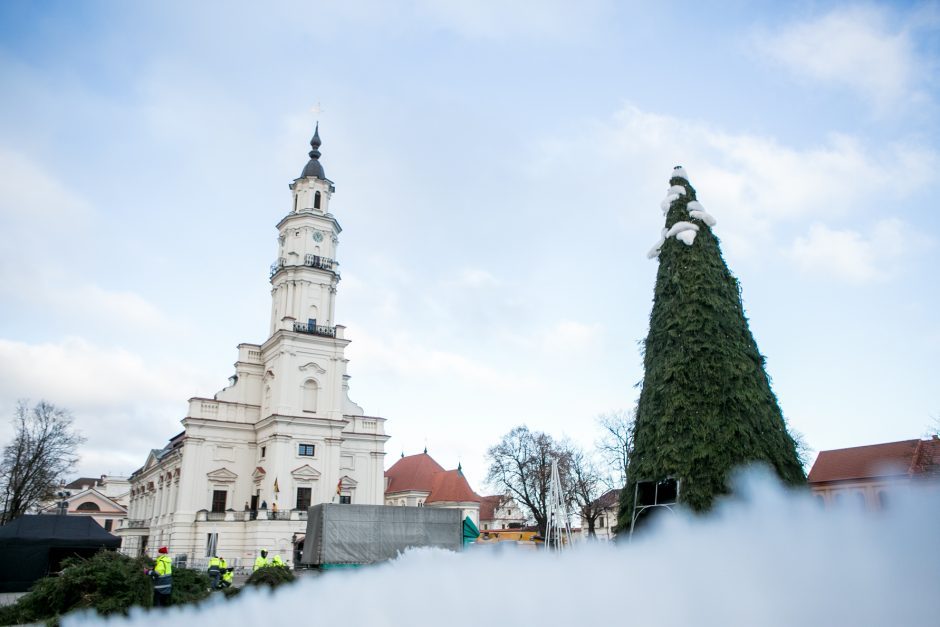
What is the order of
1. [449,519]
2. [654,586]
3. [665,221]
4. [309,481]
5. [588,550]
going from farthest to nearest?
[309,481]
[449,519]
[665,221]
[588,550]
[654,586]

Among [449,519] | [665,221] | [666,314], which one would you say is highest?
[665,221]

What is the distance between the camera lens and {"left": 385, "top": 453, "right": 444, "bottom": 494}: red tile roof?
78688mm

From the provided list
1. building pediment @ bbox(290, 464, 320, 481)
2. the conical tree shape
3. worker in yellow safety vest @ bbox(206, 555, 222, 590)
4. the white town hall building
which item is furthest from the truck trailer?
building pediment @ bbox(290, 464, 320, 481)

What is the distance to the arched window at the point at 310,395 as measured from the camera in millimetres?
50406

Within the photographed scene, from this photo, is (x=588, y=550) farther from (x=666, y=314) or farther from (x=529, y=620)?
(x=666, y=314)

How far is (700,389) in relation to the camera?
459 inches

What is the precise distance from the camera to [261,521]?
43.8 meters

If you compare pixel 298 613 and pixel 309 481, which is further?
pixel 309 481

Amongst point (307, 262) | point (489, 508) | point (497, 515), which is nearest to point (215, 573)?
point (307, 262)

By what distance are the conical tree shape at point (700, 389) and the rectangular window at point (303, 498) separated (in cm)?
3995

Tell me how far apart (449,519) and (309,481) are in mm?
22205

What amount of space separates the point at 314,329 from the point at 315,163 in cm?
1783

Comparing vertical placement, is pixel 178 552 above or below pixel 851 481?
below

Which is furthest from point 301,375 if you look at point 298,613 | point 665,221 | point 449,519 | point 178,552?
point 298,613
